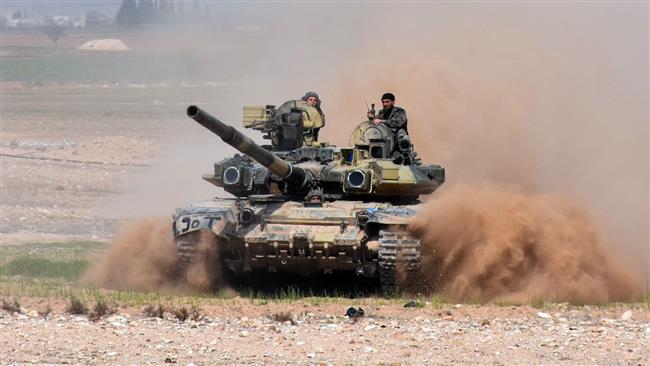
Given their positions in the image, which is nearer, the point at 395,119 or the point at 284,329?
the point at 284,329

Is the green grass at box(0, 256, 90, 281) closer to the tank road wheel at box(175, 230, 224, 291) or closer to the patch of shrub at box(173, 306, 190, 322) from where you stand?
the tank road wheel at box(175, 230, 224, 291)

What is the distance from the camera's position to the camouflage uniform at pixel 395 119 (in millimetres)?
A: 23234

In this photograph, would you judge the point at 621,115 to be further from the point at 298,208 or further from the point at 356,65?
the point at 298,208

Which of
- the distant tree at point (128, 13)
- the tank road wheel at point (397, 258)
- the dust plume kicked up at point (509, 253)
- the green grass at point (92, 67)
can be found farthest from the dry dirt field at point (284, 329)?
the distant tree at point (128, 13)

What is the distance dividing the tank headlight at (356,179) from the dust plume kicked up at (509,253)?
943 mm

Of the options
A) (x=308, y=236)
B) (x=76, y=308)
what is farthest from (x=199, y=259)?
(x=76, y=308)

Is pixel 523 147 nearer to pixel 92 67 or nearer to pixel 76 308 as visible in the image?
pixel 76 308

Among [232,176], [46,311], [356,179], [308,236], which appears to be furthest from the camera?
[232,176]

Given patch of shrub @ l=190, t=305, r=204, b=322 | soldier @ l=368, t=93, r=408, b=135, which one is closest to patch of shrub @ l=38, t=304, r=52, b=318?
patch of shrub @ l=190, t=305, r=204, b=322

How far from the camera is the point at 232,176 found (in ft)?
74.2

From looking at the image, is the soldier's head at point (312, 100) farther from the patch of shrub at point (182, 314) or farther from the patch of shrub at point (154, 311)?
the patch of shrub at point (182, 314)

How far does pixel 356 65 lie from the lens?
110 feet

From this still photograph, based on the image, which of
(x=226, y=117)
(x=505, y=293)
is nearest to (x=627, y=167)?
(x=505, y=293)

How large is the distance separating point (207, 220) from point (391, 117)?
336 cm
